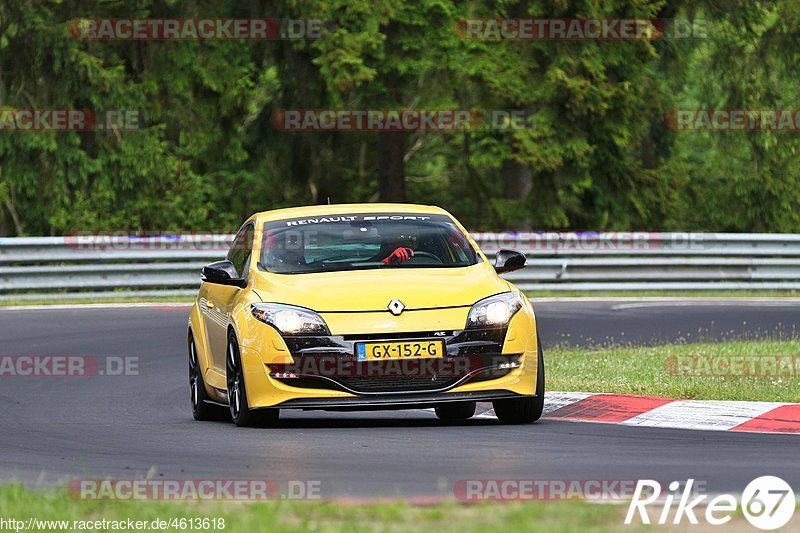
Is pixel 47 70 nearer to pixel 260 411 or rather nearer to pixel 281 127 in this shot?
pixel 281 127

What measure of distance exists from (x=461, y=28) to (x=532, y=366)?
2375 centimetres

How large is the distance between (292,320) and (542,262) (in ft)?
55.0

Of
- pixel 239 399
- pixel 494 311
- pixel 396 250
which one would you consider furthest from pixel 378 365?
pixel 396 250

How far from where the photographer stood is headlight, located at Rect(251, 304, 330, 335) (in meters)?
10.9

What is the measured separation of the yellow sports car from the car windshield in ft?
0.06

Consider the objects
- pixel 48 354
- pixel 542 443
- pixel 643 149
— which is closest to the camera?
pixel 542 443

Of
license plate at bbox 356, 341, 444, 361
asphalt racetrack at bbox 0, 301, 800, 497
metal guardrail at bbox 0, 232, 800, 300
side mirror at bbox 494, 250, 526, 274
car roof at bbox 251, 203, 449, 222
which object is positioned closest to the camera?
asphalt racetrack at bbox 0, 301, 800, 497

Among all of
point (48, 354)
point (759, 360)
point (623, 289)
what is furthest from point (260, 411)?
point (623, 289)

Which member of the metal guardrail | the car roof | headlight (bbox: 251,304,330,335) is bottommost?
the metal guardrail

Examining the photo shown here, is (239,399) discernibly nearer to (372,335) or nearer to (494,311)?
(372,335)

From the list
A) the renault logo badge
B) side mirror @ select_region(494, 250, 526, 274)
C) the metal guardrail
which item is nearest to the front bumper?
the renault logo badge

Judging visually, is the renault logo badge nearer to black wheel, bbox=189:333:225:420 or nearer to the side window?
the side window

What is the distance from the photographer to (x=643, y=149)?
142 feet

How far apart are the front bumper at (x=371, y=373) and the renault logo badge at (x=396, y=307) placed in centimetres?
15
